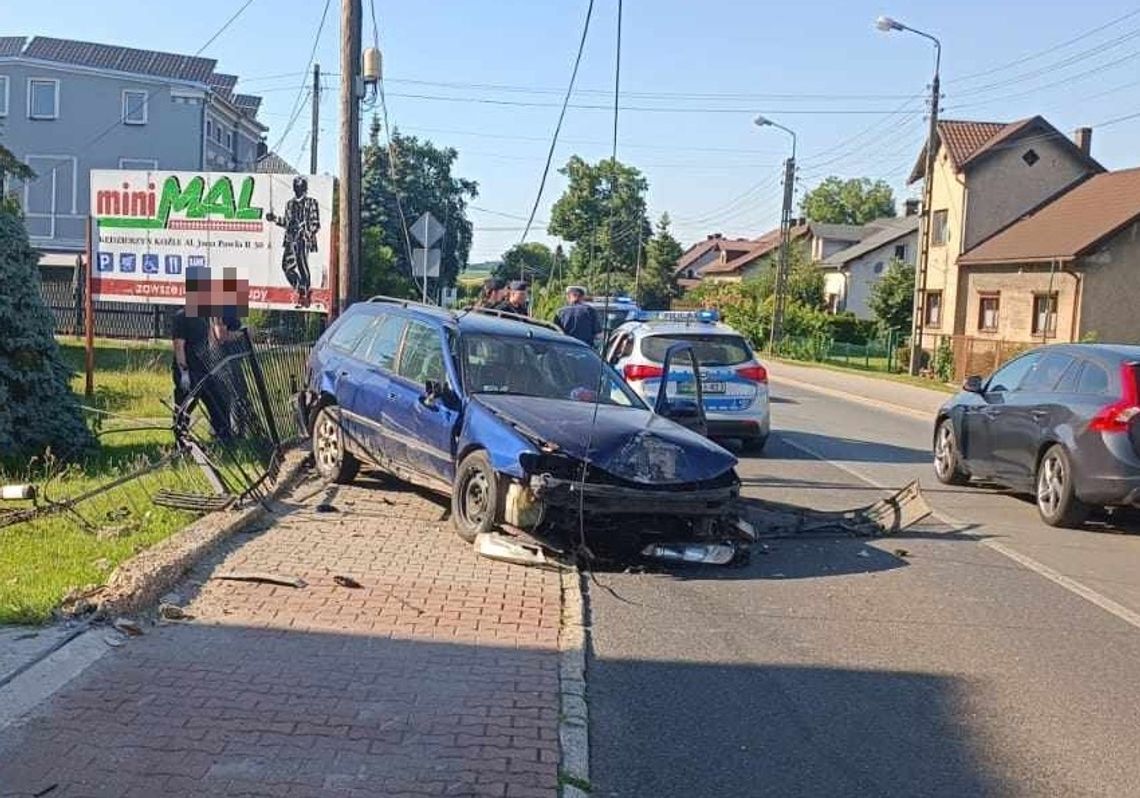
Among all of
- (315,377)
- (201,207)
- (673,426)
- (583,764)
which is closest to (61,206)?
(201,207)

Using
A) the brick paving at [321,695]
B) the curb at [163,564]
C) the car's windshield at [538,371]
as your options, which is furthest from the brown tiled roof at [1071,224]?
the brick paving at [321,695]

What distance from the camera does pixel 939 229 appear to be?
A: 46.2 metres

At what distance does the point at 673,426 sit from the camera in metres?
8.77

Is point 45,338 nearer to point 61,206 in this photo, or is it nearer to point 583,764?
point 583,764

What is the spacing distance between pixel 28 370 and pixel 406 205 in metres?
46.3

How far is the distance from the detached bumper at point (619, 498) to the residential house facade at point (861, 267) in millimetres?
66771

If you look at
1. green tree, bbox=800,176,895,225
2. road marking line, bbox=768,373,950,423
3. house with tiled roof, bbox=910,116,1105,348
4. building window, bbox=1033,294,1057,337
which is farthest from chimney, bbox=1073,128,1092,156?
green tree, bbox=800,176,895,225

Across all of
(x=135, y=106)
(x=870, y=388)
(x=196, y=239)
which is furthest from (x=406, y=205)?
(x=196, y=239)

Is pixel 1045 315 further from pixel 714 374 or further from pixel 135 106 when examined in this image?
pixel 135 106

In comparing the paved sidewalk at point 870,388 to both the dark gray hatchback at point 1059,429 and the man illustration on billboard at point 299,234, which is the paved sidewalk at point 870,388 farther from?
the man illustration on billboard at point 299,234

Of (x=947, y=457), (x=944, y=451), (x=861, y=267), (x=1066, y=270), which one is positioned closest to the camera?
(x=947, y=457)

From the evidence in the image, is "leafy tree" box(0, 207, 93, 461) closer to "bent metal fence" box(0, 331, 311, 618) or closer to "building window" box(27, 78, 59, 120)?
"bent metal fence" box(0, 331, 311, 618)

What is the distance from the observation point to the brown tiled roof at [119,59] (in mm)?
47875

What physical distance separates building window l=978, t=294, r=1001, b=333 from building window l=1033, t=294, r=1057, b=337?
86.6 inches
